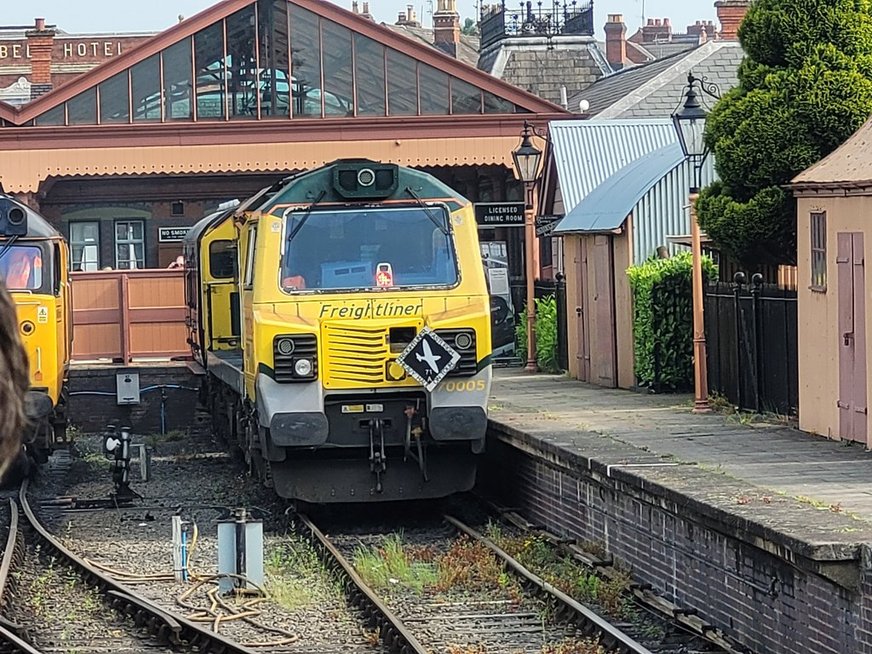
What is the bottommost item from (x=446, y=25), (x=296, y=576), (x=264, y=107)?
(x=296, y=576)

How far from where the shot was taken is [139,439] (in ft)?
73.0

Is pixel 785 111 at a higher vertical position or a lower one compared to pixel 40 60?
lower

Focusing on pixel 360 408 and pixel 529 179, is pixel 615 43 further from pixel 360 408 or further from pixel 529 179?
pixel 360 408

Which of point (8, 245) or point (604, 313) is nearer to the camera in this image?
point (8, 245)

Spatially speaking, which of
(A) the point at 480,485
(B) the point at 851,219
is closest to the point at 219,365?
(A) the point at 480,485

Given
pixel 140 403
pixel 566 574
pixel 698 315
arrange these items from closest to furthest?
pixel 566 574, pixel 698 315, pixel 140 403

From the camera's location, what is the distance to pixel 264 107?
1227 inches

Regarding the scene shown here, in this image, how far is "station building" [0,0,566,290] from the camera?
30.4 meters

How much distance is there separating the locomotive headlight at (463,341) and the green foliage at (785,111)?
3311mm

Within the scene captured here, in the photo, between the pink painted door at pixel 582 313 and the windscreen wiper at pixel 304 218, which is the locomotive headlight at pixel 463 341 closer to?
the windscreen wiper at pixel 304 218

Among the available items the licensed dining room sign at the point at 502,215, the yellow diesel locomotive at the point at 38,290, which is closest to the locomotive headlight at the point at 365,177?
the yellow diesel locomotive at the point at 38,290

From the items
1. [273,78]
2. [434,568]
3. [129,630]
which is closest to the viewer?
[129,630]

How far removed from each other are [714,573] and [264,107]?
23.4m

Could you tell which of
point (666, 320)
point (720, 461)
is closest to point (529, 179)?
point (666, 320)
